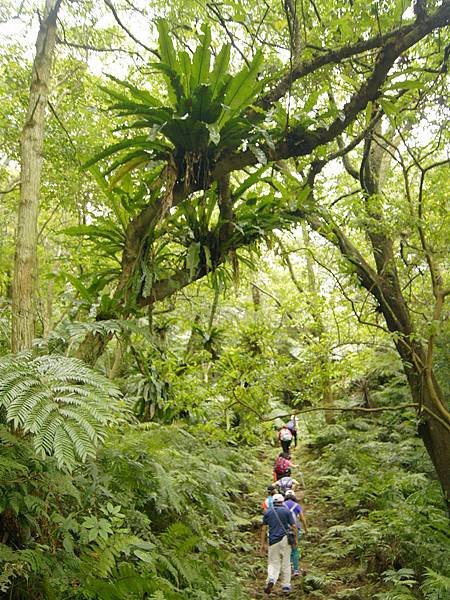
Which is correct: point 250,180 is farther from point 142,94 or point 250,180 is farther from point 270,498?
point 270,498

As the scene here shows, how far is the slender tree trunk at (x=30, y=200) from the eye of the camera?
2.69 m

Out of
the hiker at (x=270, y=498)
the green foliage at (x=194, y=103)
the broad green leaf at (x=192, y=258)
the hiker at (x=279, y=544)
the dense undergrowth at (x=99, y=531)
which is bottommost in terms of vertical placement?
the hiker at (x=279, y=544)

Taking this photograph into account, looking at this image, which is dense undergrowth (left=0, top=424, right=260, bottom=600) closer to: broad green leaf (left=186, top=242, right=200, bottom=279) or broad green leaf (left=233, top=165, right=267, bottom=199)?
broad green leaf (left=186, top=242, right=200, bottom=279)

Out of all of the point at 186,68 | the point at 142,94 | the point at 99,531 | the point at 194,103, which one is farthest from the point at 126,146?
the point at 99,531

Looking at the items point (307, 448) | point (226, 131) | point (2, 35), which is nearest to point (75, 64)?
point (2, 35)

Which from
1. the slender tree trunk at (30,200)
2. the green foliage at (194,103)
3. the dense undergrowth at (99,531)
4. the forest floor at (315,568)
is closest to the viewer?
the dense undergrowth at (99,531)

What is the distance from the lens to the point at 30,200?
9.62ft

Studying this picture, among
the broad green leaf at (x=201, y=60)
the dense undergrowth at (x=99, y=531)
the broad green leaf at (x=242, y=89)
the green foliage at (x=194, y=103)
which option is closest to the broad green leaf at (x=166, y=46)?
the green foliage at (x=194, y=103)

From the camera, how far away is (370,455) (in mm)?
8148

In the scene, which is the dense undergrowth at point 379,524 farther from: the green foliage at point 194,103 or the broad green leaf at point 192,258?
the green foliage at point 194,103

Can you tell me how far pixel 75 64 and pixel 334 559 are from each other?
7237 mm

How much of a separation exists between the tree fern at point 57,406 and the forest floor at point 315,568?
3.48 metres

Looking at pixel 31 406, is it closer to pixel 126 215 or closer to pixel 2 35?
pixel 126 215

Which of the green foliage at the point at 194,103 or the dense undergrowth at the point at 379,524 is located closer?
the green foliage at the point at 194,103
